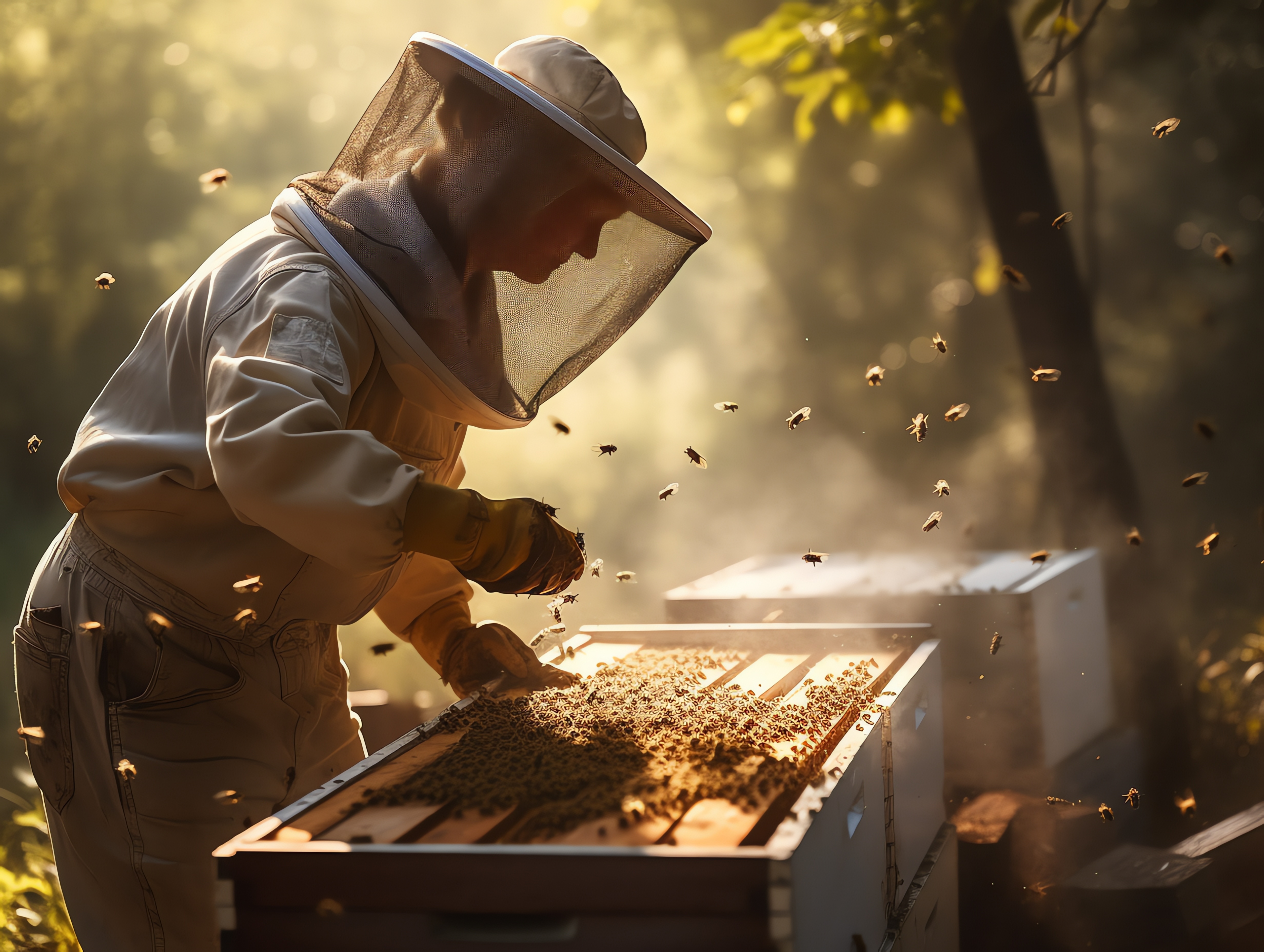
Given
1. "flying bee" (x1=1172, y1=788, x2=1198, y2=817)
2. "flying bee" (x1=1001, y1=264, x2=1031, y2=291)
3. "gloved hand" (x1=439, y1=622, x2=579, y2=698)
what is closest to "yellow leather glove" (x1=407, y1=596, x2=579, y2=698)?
"gloved hand" (x1=439, y1=622, x2=579, y2=698)

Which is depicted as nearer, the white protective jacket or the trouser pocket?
the white protective jacket

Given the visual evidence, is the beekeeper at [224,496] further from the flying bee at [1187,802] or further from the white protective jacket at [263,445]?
the flying bee at [1187,802]

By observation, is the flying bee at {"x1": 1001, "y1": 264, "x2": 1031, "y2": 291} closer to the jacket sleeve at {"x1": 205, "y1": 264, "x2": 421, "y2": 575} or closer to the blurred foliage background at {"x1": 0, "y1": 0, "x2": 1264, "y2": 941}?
the jacket sleeve at {"x1": 205, "y1": 264, "x2": 421, "y2": 575}

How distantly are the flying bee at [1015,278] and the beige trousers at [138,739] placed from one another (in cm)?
251

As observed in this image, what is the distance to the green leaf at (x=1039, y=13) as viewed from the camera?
3.42m

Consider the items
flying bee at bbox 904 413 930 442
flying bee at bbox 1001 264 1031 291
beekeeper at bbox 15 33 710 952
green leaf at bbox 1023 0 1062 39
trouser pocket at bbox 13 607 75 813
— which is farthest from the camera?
green leaf at bbox 1023 0 1062 39

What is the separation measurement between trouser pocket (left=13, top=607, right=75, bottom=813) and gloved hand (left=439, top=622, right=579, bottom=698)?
78 cm

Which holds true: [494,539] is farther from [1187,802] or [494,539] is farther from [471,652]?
[1187,802]

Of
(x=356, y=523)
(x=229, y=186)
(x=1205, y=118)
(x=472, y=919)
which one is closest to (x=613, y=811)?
(x=472, y=919)

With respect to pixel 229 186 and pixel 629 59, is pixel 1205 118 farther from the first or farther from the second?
pixel 229 186

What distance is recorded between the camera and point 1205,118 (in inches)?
304

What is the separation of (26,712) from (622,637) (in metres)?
1.44

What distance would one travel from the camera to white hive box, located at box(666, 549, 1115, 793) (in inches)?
116

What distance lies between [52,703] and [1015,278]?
3.04m
